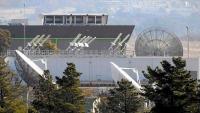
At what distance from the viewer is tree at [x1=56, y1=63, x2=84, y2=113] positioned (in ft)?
106

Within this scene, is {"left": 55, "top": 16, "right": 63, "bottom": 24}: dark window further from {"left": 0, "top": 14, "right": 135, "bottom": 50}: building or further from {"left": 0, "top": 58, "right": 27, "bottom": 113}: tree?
{"left": 0, "top": 58, "right": 27, "bottom": 113}: tree

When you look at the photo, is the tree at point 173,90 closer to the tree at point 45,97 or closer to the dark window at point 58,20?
the tree at point 45,97

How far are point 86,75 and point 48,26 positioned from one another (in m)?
28.0

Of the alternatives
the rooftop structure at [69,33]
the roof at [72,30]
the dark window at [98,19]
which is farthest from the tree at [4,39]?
the dark window at [98,19]

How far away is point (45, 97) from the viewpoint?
32.5 m

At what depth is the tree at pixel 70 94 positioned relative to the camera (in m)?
32.2

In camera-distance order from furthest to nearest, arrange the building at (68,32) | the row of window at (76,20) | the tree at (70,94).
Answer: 1. the row of window at (76,20)
2. the building at (68,32)
3. the tree at (70,94)

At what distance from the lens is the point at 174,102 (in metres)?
24.9

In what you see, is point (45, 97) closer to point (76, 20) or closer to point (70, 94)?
point (70, 94)

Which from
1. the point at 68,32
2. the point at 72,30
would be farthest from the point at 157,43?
the point at 68,32

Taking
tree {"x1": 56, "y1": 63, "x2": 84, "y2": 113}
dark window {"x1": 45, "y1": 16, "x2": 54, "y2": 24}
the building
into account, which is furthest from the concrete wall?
tree {"x1": 56, "y1": 63, "x2": 84, "y2": 113}

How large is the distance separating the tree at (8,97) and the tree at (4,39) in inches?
2068

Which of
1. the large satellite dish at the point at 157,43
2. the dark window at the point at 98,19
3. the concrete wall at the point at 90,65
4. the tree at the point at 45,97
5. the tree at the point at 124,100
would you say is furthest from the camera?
the dark window at the point at 98,19

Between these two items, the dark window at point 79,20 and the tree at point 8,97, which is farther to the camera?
the dark window at point 79,20
